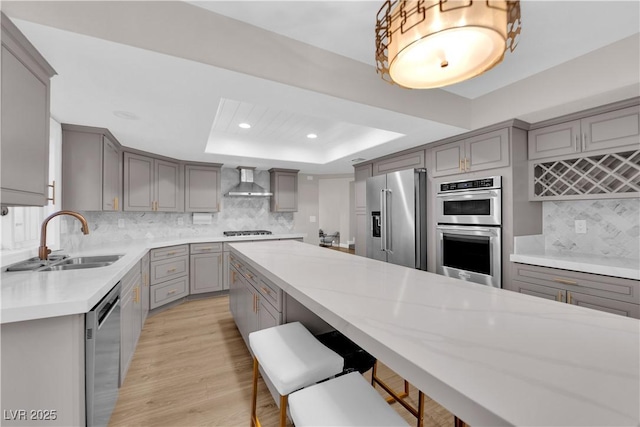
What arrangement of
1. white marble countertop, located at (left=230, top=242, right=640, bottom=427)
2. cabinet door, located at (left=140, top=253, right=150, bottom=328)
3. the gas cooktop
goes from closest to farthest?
white marble countertop, located at (left=230, top=242, right=640, bottom=427), cabinet door, located at (left=140, top=253, right=150, bottom=328), the gas cooktop

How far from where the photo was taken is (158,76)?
1678 millimetres

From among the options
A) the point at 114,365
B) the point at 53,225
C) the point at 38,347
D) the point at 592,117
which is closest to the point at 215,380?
the point at 114,365

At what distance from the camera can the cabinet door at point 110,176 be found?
2814 mm

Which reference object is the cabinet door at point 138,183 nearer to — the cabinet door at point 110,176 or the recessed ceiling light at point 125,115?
the cabinet door at point 110,176

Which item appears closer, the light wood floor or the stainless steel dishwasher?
the stainless steel dishwasher

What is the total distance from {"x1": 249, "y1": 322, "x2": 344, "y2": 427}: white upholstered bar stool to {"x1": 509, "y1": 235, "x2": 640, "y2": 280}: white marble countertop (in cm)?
211

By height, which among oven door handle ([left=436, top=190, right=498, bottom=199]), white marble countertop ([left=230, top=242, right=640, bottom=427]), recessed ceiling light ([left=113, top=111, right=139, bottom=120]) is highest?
recessed ceiling light ([left=113, top=111, right=139, bottom=120])

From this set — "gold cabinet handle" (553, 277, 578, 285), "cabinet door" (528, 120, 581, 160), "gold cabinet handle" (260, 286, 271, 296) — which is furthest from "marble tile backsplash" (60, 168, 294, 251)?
"gold cabinet handle" (553, 277, 578, 285)

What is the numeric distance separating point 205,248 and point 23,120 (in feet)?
9.27

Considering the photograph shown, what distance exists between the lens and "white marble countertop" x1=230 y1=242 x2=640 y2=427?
494 mm

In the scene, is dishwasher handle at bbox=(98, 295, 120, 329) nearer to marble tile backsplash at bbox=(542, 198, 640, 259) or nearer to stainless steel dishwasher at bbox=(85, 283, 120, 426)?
stainless steel dishwasher at bbox=(85, 283, 120, 426)

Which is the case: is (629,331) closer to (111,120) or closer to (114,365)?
(114,365)

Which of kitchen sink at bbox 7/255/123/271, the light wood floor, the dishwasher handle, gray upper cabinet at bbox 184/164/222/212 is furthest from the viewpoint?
gray upper cabinet at bbox 184/164/222/212

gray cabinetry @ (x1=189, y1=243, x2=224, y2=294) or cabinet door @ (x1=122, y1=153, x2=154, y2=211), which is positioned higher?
cabinet door @ (x1=122, y1=153, x2=154, y2=211)
